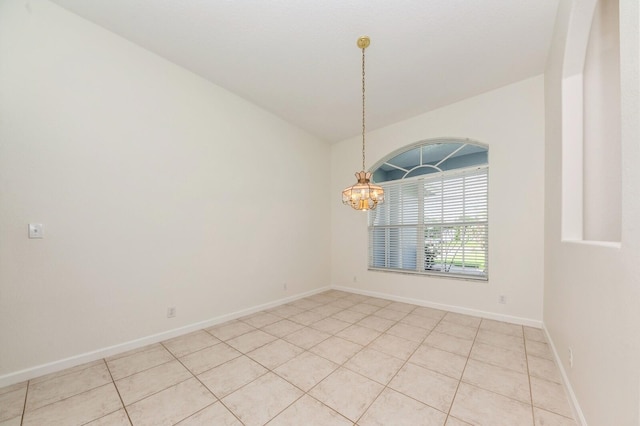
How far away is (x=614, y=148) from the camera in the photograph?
57.8 inches

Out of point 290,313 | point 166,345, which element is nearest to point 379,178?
point 290,313

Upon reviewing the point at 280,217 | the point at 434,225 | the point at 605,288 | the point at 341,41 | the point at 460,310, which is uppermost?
the point at 341,41

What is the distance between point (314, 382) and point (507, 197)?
3.26 metres

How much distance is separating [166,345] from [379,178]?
4116 mm

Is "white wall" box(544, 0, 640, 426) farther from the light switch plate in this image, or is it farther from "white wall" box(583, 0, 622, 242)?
the light switch plate

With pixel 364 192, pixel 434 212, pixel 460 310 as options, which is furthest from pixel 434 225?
pixel 364 192

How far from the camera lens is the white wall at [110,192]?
194 centimetres

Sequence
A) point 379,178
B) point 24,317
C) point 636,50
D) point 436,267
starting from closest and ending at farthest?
point 636,50, point 24,317, point 436,267, point 379,178

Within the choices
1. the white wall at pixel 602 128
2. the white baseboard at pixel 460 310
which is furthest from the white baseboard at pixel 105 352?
the white wall at pixel 602 128

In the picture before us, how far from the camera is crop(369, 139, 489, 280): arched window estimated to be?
3.48 meters

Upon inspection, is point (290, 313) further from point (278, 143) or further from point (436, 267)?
point (278, 143)

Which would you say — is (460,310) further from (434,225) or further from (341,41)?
(341,41)

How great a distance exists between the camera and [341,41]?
2473 mm

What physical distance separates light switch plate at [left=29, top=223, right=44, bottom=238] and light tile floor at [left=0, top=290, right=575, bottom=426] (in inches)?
46.2
